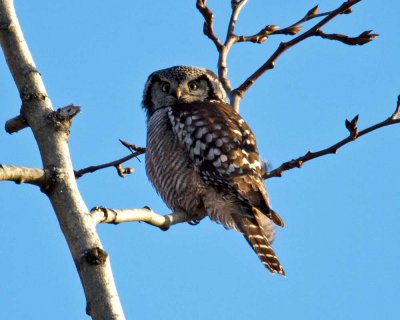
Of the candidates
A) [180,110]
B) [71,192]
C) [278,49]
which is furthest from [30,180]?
[180,110]

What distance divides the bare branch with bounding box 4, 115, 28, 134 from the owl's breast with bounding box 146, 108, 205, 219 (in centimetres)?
217

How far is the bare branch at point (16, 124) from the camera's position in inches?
103

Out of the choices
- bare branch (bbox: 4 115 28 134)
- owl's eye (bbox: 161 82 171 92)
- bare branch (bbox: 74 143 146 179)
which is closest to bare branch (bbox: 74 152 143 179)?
bare branch (bbox: 74 143 146 179)

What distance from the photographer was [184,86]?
5.69 meters

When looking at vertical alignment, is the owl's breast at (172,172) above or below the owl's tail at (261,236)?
above

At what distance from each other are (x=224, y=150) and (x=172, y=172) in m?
0.43

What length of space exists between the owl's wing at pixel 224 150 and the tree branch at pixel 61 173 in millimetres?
2058

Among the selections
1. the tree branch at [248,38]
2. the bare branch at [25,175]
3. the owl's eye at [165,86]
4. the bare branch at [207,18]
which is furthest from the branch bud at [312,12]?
the bare branch at [25,175]

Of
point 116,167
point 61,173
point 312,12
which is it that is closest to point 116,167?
point 116,167

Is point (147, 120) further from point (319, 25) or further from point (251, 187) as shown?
point (319, 25)

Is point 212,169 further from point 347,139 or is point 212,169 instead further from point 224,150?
point 347,139

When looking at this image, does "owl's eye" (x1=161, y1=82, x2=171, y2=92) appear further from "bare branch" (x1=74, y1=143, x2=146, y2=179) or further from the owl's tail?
the owl's tail

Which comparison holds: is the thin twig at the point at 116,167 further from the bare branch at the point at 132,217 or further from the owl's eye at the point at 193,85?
the owl's eye at the point at 193,85

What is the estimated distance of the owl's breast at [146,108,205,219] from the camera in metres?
4.82
